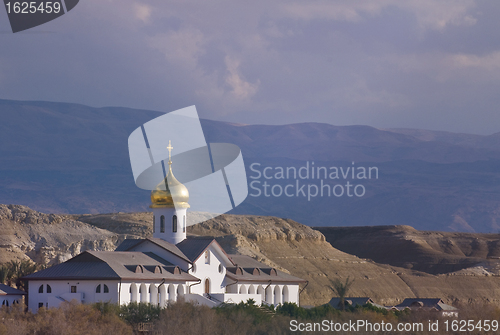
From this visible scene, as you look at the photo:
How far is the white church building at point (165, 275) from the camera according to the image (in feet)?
166

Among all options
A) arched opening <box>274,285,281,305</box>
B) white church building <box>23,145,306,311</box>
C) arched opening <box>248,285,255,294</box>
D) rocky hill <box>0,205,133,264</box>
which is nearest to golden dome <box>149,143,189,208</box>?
white church building <box>23,145,306,311</box>

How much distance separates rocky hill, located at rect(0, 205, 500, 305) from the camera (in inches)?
3383

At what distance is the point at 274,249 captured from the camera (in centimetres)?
10931

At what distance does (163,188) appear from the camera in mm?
61375

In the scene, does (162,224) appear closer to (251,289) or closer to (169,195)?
(169,195)

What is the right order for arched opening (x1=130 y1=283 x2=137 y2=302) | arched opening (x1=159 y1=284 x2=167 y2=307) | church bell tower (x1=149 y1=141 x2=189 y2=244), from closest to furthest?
arched opening (x1=130 y1=283 x2=137 y2=302) < arched opening (x1=159 y1=284 x2=167 y2=307) < church bell tower (x1=149 y1=141 x2=189 y2=244)

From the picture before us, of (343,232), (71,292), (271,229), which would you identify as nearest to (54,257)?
(71,292)

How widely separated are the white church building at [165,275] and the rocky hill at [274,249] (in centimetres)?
2029

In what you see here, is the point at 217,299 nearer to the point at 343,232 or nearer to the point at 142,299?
the point at 142,299

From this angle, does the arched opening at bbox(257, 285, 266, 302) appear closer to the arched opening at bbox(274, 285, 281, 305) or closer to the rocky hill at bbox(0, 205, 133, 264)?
the arched opening at bbox(274, 285, 281, 305)


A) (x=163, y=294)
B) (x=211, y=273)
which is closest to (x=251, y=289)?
(x=211, y=273)

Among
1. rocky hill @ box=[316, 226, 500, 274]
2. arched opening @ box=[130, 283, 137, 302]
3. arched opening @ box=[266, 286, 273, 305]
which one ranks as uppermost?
arched opening @ box=[130, 283, 137, 302]

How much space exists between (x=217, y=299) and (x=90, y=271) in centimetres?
1019

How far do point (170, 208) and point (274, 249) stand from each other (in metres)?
49.5
